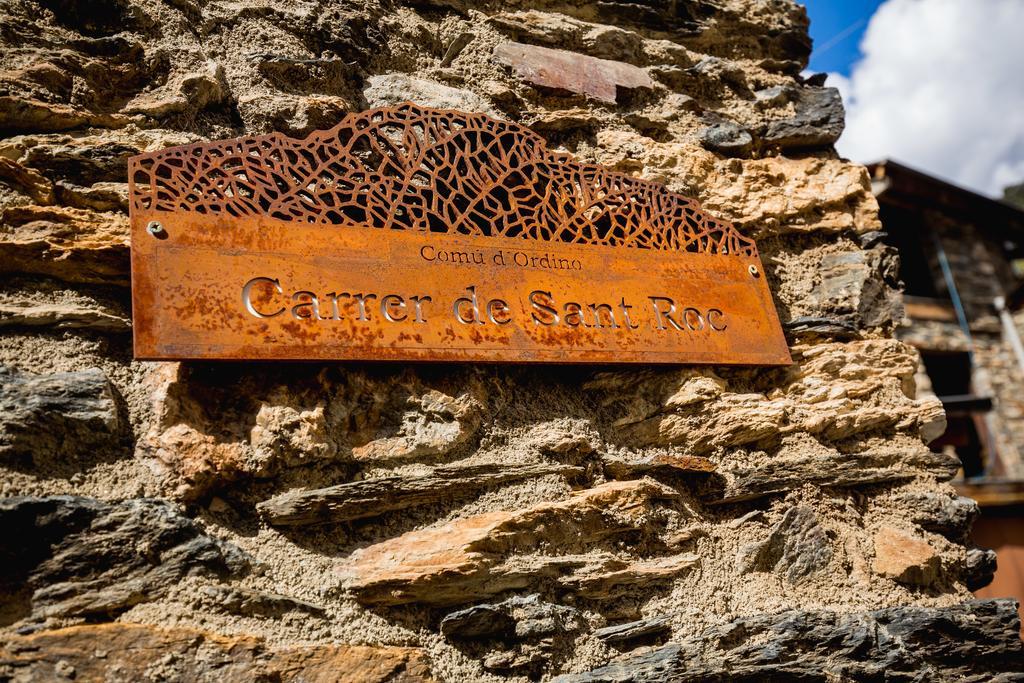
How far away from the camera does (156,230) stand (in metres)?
1.12

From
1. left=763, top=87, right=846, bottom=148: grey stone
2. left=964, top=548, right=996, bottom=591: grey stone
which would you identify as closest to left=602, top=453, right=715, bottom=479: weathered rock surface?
left=964, top=548, right=996, bottom=591: grey stone

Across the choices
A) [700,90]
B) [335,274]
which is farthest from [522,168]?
[700,90]

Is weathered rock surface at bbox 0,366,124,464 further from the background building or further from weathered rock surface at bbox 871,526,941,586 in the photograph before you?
the background building

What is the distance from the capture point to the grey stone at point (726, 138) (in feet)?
5.86

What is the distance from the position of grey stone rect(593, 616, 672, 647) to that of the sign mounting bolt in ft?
3.13

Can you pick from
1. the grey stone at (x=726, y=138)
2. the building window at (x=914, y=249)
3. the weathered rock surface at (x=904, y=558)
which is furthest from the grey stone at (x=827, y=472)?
the building window at (x=914, y=249)

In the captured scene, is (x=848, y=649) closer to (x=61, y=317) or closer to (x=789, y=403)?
(x=789, y=403)

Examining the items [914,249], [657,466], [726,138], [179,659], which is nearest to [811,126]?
[726,138]

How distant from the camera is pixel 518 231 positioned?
4.80 feet

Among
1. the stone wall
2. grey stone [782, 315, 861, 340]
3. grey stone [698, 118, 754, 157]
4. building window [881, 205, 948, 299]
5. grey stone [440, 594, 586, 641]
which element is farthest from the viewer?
building window [881, 205, 948, 299]

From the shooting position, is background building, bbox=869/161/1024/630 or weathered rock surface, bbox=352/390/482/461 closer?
weathered rock surface, bbox=352/390/482/461

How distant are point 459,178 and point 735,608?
97cm

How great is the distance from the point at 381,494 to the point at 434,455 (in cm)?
12

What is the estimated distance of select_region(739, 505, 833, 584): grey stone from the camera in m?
1.32
